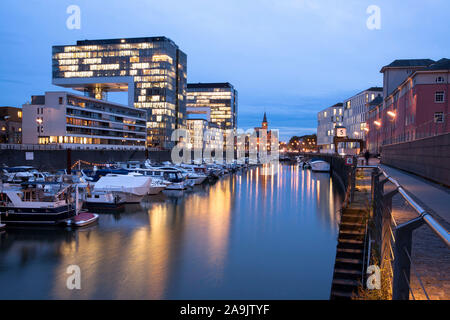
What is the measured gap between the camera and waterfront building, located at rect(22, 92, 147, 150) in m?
88.3

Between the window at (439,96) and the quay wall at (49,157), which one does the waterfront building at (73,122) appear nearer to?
the quay wall at (49,157)

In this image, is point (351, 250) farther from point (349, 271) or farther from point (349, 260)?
point (349, 271)

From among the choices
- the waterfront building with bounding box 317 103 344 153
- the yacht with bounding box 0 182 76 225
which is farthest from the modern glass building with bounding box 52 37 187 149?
the yacht with bounding box 0 182 76 225

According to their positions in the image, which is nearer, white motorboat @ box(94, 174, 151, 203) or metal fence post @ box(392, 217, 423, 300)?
metal fence post @ box(392, 217, 423, 300)

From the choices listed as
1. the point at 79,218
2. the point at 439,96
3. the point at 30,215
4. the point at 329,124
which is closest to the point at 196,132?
the point at 329,124

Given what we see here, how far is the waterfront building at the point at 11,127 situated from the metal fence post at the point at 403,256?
122739 millimetres

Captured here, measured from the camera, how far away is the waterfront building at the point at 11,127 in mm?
112731

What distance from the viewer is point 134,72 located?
140500 millimetres

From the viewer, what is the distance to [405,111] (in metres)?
59.4

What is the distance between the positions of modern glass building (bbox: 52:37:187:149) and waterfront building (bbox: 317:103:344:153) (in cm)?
6785

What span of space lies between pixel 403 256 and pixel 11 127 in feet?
445

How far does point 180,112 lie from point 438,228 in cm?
15101
